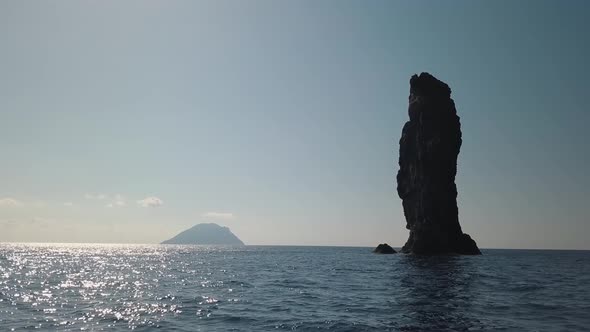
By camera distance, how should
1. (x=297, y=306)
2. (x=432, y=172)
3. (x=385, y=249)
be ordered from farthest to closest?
(x=385, y=249), (x=432, y=172), (x=297, y=306)

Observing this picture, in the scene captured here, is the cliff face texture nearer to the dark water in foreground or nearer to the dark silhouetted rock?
the dark silhouetted rock

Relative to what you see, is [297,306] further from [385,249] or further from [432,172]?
[385,249]

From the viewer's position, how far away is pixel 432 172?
3477 inches

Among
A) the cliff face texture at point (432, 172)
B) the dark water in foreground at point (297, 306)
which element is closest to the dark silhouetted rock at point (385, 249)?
the cliff face texture at point (432, 172)

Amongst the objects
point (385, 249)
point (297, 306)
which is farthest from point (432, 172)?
point (297, 306)

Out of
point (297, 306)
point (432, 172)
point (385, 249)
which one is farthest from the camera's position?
point (385, 249)

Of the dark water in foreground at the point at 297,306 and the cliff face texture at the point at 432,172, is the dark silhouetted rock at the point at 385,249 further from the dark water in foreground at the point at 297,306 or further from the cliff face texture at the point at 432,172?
the dark water in foreground at the point at 297,306

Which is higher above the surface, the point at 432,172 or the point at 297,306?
the point at 432,172

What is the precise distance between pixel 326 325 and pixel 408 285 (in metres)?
17.5

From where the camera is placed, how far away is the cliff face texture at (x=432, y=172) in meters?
85.1

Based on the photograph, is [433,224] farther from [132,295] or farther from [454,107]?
[132,295]

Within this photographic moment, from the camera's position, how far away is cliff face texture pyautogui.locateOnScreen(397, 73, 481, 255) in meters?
85.1

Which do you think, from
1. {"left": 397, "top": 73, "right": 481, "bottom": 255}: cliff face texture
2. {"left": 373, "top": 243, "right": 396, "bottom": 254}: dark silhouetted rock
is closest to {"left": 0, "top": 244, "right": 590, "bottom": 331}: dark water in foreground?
{"left": 397, "top": 73, "right": 481, "bottom": 255}: cliff face texture

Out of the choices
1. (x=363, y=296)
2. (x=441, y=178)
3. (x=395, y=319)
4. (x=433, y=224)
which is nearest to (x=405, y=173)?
(x=441, y=178)
